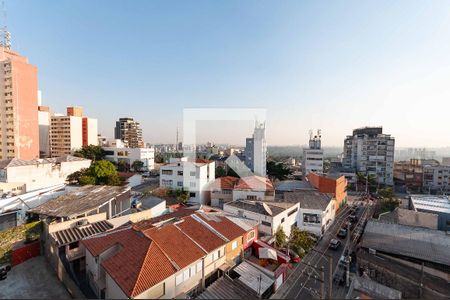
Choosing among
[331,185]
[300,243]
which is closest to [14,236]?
[300,243]

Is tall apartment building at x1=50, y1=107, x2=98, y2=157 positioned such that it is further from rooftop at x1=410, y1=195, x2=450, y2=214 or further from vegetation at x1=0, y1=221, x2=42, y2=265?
rooftop at x1=410, y1=195, x2=450, y2=214

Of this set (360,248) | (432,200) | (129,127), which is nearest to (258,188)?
(360,248)

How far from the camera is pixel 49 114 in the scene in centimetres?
5719

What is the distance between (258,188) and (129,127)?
76.8 meters

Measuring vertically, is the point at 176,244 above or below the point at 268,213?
above

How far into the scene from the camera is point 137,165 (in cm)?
4872

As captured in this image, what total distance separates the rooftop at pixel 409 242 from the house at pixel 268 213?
570 cm

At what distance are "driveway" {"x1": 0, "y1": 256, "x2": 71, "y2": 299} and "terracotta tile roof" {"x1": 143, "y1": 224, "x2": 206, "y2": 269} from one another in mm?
4877

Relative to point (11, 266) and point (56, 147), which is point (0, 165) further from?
point (56, 147)

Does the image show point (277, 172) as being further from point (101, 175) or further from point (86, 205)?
point (86, 205)

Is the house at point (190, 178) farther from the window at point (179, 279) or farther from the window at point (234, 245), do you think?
the window at point (179, 279)

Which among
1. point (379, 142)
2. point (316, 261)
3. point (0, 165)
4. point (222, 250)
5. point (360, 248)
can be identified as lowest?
point (316, 261)

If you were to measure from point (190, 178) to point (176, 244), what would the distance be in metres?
15.9

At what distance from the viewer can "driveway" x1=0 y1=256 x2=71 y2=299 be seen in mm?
10570
